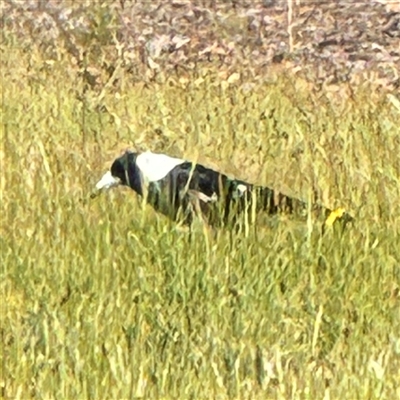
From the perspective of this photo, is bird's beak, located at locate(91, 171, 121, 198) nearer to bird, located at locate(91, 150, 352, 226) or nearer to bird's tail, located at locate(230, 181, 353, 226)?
bird, located at locate(91, 150, 352, 226)

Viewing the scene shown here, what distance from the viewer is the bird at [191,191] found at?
3.91m

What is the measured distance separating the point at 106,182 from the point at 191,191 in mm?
316

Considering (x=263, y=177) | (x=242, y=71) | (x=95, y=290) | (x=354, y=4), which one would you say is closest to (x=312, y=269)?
(x=95, y=290)

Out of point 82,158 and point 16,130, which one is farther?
point 16,130

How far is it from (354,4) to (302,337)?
6258mm

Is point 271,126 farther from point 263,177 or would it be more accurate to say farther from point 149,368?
point 149,368

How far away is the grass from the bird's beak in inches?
1.9

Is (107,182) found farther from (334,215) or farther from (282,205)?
(334,215)

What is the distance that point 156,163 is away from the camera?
4992mm

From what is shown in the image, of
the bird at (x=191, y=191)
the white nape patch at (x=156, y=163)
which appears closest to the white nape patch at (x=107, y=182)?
the bird at (x=191, y=191)

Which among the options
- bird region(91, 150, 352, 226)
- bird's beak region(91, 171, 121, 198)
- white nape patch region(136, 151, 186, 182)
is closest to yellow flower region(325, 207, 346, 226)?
bird region(91, 150, 352, 226)

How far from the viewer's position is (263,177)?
442 cm

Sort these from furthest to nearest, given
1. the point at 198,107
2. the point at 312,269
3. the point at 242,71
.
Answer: the point at 242,71 < the point at 198,107 < the point at 312,269

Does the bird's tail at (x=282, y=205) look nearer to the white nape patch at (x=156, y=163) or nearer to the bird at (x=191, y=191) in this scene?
the bird at (x=191, y=191)
